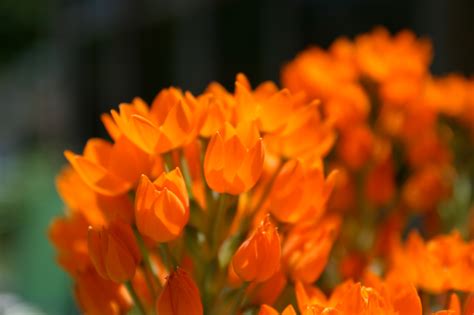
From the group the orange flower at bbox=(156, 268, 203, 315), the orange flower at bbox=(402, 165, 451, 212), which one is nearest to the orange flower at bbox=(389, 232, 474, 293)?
the orange flower at bbox=(156, 268, 203, 315)

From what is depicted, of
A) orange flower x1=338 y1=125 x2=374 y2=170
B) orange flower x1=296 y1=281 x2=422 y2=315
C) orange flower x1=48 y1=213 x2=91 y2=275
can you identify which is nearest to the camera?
orange flower x1=296 y1=281 x2=422 y2=315

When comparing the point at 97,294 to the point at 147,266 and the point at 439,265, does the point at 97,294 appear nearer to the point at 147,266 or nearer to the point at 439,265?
the point at 147,266

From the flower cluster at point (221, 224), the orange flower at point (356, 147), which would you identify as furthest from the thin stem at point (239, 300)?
the orange flower at point (356, 147)

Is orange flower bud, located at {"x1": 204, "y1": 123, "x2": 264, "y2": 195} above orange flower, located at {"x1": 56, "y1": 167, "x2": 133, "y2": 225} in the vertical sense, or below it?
below

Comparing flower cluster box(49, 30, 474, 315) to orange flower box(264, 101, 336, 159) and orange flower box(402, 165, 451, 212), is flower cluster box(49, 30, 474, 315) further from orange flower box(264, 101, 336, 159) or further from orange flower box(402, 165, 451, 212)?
orange flower box(402, 165, 451, 212)

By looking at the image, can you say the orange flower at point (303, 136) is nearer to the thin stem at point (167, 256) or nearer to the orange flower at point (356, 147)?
the thin stem at point (167, 256)

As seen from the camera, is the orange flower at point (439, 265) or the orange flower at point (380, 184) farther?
the orange flower at point (380, 184)
